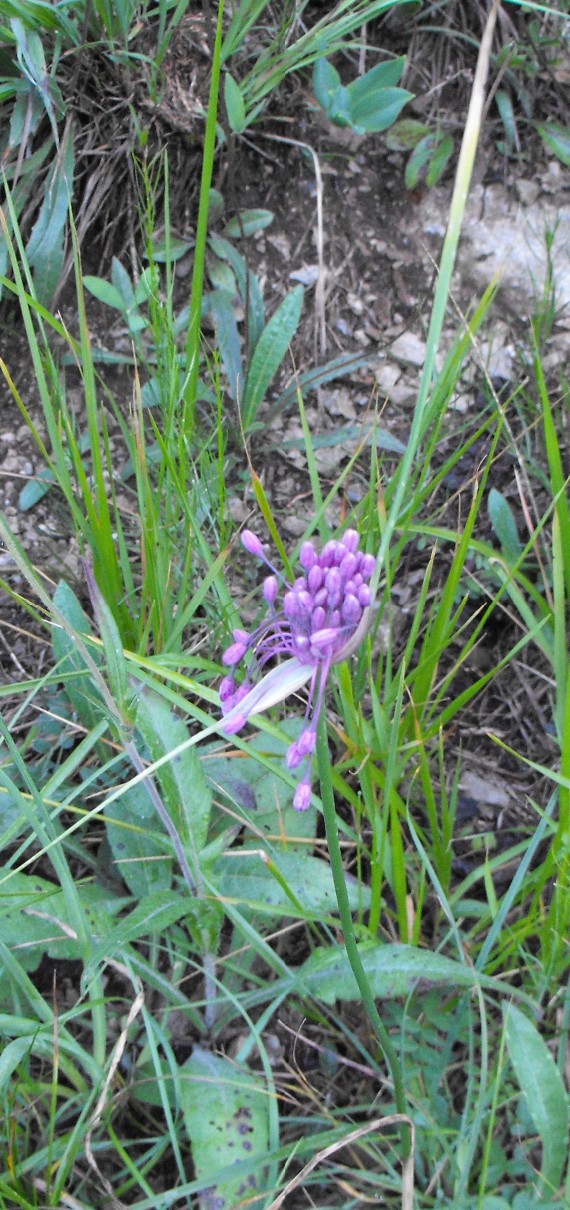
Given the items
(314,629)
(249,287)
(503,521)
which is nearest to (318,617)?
(314,629)

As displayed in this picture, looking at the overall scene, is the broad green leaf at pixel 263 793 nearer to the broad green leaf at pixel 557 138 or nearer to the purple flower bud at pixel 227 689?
the purple flower bud at pixel 227 689

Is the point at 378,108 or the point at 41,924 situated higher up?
the point at 378,108

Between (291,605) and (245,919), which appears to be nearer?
(291,605)

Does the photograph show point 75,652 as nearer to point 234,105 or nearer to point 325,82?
point 234,105

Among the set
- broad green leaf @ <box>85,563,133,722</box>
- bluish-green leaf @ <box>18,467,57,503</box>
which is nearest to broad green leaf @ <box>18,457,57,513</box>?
bluish-green leaf @ <box>18,467,57,503</box>

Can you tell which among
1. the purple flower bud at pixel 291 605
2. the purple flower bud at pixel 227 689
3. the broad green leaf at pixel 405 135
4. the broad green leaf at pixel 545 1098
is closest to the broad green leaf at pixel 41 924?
the purple flower bud at pixel 227 689
